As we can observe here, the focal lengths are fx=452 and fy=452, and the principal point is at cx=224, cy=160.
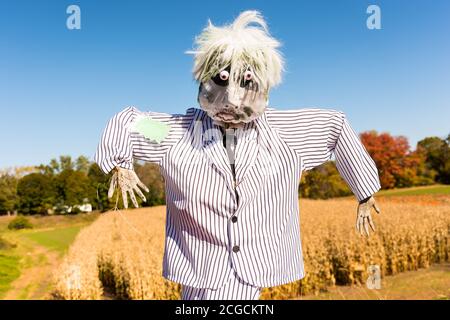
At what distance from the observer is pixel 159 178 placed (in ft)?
8.66

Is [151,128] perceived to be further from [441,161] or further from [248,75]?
[441,161]

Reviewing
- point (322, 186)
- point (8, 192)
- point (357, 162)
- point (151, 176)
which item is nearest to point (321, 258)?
point (151, 176)

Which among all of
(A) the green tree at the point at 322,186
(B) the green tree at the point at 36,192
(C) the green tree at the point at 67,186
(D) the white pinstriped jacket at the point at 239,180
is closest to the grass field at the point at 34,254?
(B) the green tree at the point at 36,192

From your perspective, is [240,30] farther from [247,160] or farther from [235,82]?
[247,160]

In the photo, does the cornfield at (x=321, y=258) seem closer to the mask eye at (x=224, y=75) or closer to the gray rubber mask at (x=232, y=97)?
the gray rubber mask at (x=232, y=97)

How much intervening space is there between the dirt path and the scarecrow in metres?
13.1

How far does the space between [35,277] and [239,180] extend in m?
20.5

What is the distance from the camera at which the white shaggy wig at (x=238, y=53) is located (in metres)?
1.96

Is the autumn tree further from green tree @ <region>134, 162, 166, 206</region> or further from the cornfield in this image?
green tree @ <region>134, 162, 166, 206</region>

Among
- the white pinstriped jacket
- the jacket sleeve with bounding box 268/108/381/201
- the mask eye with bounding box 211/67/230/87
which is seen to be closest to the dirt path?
the white pinstriped jacket

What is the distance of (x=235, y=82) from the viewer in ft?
6.35

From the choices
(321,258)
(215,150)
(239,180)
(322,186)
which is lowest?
(321,258)
